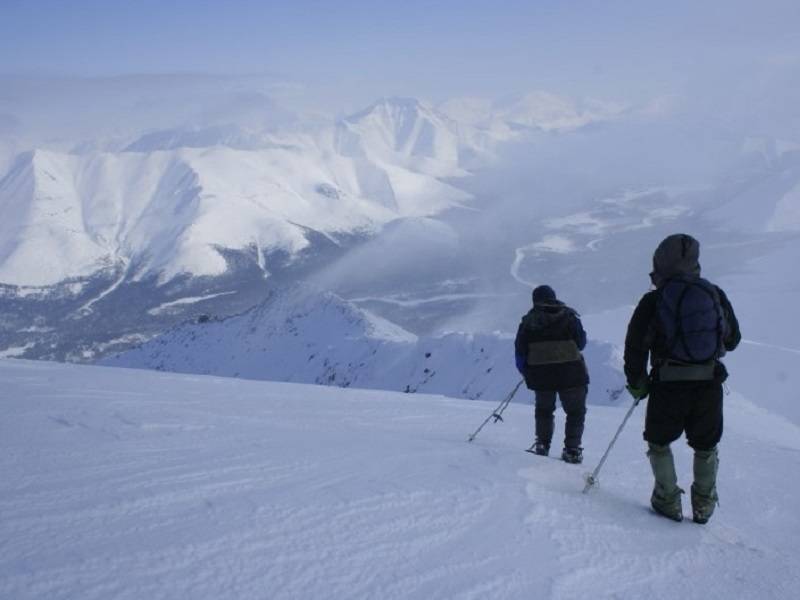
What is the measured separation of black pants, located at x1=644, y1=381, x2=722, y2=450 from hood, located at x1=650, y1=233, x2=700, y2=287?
0.92 meters

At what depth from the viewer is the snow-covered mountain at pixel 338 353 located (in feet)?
173

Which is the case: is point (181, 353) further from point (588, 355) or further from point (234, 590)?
point (234, 590)

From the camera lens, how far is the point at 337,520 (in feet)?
14.4

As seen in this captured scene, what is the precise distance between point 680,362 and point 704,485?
45.9 inches

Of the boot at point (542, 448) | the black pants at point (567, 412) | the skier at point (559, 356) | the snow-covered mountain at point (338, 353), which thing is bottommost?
the snow-covered mountain at point (338, 353)

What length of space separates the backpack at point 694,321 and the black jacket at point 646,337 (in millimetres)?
169

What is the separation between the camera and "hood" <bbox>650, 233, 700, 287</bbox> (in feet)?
16.9

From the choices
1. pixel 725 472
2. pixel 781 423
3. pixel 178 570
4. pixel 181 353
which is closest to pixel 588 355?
pixel 781 423

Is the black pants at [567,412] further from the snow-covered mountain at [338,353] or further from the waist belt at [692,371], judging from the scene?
the snow-covered mountain at [338,353]

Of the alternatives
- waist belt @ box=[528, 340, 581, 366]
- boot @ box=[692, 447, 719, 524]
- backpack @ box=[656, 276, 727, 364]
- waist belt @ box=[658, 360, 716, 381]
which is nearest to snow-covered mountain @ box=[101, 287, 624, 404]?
waist belt @ box=[528, 340, 581, 366]

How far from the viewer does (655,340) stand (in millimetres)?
5367

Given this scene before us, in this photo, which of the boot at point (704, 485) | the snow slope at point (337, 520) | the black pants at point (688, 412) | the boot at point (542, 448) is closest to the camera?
the snow slope at point (337, 520)

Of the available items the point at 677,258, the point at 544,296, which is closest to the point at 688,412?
the point at 677,258

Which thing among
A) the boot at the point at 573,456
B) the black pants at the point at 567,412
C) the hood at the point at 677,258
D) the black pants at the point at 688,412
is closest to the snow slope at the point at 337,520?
the boot at the point at 573,456
